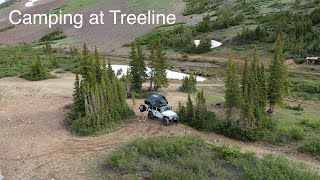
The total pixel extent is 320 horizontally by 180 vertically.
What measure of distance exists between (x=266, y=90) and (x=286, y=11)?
131 feet

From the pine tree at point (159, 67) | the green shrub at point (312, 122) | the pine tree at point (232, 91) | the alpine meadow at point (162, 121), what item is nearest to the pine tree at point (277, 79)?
the alpine meadow at point (162, 121)

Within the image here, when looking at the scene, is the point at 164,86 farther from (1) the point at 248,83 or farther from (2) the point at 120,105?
(1) the point at 248,83

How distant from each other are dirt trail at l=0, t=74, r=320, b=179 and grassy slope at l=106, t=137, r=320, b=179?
1.14 metres

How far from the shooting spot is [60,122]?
25.4 meters

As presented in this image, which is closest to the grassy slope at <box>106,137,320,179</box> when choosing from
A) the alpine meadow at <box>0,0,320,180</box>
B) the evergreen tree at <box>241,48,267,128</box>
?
the alpine meadow at <box>0,0,320,180</box>

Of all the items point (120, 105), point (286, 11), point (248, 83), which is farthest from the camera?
point (286, 11)

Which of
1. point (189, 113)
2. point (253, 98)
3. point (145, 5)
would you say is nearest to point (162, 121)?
point (189, 113)

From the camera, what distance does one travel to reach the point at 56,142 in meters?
22.3

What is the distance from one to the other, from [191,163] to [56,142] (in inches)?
318

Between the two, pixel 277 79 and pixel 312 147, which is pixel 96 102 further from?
pixel 312 147

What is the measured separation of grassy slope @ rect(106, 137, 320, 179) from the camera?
17.4m

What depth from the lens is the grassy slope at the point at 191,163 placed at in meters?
17.4

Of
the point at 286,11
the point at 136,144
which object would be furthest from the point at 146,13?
the point at 136,144

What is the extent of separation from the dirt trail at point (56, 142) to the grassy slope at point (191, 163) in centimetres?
114
